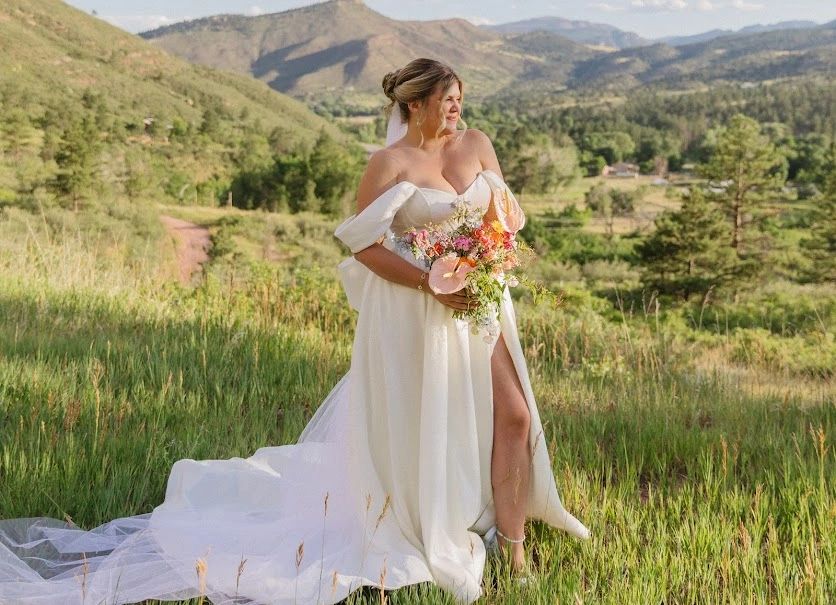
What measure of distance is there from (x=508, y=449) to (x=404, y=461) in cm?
37

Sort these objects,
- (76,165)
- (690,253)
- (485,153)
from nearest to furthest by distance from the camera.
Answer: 1. (485,153)
2. (76,165)
3. (690,253)

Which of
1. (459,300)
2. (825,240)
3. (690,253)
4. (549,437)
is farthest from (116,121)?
(459,300)

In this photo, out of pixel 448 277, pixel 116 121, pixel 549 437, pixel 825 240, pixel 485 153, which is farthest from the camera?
pixel 116 121

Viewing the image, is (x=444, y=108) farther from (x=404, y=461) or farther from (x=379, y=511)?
(x=379, y=511)

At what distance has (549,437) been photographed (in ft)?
12.9

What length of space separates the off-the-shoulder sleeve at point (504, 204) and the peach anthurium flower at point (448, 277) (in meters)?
0.35

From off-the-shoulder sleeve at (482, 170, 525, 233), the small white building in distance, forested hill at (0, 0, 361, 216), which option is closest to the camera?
off-the-shoulder sleeve at (482, 170, 525, 233)

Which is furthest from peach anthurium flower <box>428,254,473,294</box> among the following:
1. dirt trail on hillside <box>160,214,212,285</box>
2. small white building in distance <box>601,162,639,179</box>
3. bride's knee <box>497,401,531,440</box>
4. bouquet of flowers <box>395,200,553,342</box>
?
small white building in distance <box>601,162,639,179</box>

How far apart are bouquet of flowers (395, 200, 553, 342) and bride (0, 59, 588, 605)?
7 cm

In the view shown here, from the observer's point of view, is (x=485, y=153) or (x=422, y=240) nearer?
(x=422, y=240)

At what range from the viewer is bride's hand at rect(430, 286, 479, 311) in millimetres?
2659

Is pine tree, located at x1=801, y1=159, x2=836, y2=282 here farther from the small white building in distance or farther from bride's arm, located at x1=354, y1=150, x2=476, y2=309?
the small white building in distance

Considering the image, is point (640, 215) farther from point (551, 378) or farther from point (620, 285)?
point (551, 378)

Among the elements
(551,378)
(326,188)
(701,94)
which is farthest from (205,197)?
(701,94)
